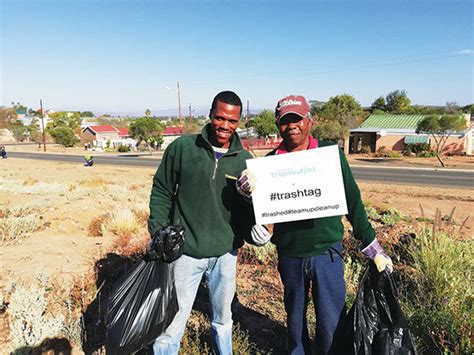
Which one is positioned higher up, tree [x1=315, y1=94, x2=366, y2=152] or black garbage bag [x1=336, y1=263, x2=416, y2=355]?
tree [x1=315, y1=94, x2=366, y2=152]

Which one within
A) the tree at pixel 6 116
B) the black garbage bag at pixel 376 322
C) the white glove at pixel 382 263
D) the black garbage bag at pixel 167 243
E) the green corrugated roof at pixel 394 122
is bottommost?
the black garbage bag at pixel 376 322

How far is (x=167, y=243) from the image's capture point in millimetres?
2242

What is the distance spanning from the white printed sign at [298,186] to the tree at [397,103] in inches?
2468

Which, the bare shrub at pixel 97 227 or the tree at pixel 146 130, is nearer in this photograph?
the bare shrub at pixel 97 227

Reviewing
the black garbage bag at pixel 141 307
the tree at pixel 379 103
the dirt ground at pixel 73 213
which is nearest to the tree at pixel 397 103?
the tree at pixel 379 103

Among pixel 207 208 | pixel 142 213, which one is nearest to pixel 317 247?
pixel 207 208

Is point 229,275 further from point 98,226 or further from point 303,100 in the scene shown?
point 98,226

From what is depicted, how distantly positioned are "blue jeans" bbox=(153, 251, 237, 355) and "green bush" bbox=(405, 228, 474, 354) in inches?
52.4

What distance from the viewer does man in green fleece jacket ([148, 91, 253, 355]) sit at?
7.67 feet

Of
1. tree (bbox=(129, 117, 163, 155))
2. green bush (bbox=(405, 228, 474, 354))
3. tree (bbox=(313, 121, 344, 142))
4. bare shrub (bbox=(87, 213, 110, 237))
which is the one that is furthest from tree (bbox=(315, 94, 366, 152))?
green bush (bbox=(405, 228, 474, 354))

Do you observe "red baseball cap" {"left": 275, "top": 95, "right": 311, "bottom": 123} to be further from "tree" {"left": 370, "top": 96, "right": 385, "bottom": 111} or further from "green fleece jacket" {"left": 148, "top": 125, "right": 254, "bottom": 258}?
"tree" {"left": 370, "top": 96, "right": 385, "bottom": 111}

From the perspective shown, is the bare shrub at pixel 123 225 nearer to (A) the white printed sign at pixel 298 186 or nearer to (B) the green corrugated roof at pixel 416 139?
(A) the white printed sign at pixel 298 186

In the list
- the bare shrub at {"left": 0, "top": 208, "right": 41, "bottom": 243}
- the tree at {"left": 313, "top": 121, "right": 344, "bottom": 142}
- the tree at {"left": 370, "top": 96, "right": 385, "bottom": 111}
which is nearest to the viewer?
the bare shrub at {"left": 0, "top": 208, "right": 41, "bottom": 243}

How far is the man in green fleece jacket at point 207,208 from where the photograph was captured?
234cm
